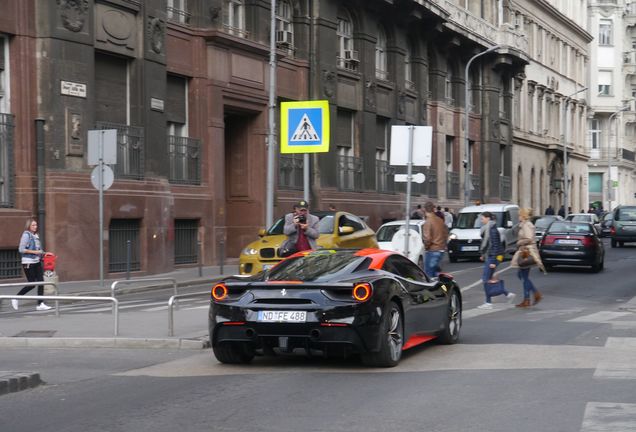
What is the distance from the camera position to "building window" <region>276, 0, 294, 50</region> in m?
37.1

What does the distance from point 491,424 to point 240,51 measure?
87.3ft

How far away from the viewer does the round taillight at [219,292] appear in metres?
11.3

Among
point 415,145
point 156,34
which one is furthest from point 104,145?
point 415,145

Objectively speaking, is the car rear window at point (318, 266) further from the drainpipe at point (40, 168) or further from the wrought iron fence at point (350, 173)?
the wrought iron fence at point (350, 173)

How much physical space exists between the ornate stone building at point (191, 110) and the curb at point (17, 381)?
14370 mm

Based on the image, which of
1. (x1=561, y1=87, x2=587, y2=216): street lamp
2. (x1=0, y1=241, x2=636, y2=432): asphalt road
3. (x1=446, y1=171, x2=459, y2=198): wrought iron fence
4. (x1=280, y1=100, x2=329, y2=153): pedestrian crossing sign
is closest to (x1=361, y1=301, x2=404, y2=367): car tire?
(x1=0, y1=241, x2=636, y2=432): asphalt road

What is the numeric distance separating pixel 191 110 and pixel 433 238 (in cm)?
1352

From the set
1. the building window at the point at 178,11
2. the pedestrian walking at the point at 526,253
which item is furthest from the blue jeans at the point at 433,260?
the building window at the point at 178,11

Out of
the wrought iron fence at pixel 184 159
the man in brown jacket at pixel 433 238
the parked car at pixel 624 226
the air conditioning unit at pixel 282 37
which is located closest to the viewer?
the man in brown jacket at pixel 433 238

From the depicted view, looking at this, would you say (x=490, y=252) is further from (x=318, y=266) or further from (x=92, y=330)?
(x=318, y=266)

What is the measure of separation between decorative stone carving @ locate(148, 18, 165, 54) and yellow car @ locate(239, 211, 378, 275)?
24.0ft

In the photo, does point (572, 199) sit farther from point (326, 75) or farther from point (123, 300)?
point (123, 300)

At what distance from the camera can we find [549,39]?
245ft

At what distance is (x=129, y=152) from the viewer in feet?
92.5
